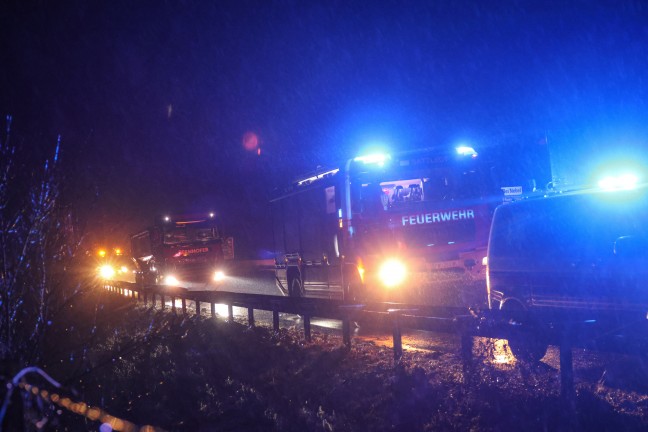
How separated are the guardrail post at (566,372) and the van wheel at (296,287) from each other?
415 inches

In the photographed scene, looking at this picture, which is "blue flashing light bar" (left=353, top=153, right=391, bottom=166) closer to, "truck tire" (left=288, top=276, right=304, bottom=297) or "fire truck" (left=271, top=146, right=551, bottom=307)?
"fire truck" (left=271, top=146, right=551, bottom=307)

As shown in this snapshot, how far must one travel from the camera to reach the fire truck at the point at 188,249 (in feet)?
88.6

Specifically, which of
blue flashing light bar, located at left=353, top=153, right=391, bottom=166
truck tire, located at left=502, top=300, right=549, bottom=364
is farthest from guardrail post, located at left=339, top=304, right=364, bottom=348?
blue flashing light bar, located at left=353, top=153, right=391, bottom=166

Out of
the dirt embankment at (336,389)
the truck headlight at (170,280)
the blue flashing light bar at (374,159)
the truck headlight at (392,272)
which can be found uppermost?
the blue flashing light bar at (374,159)

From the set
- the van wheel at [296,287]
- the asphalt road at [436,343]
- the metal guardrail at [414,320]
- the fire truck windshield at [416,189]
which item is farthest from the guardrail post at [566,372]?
the van wheel at [296,287]

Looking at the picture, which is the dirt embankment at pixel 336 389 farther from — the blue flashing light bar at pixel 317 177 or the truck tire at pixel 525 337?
the blue flashing light bar at pixel 317 177

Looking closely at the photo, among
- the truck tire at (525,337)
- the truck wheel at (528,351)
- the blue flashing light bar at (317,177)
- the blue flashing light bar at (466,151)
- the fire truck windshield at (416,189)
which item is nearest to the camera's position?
the truck tire at (525,337)

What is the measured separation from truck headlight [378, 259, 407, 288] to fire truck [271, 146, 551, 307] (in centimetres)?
2

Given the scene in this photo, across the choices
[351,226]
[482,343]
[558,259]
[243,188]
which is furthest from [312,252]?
[243,188]

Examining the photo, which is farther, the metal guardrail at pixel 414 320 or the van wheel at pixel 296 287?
the van wheel at pixel 296 287

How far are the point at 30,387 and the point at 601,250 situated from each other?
5.58 meters

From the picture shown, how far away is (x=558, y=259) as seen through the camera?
6273mm

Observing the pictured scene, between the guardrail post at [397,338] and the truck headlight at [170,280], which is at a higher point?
the truck headlight at [170,280]

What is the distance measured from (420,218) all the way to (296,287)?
5563 millimetres
